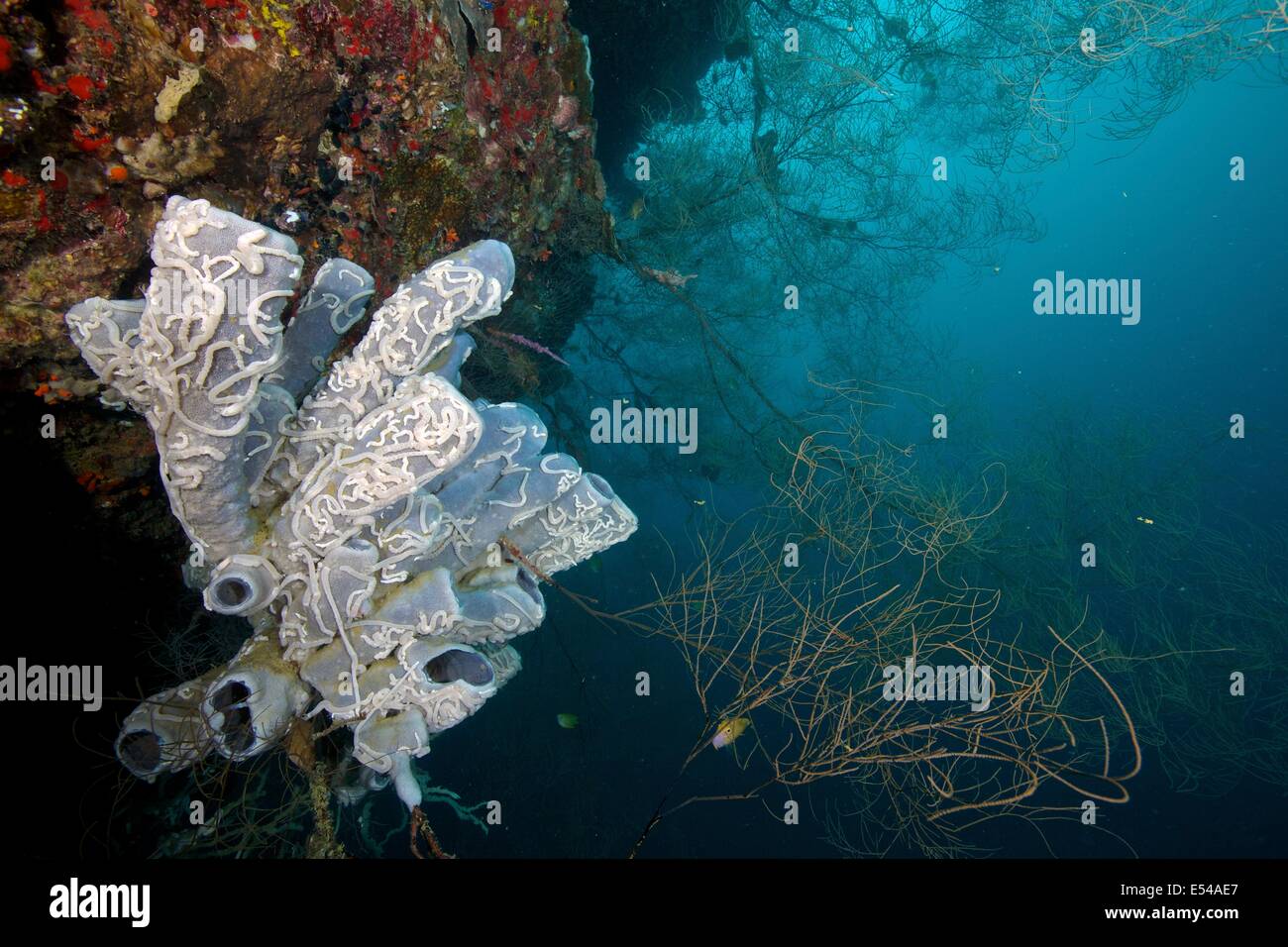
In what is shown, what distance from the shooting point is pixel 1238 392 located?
4591cm

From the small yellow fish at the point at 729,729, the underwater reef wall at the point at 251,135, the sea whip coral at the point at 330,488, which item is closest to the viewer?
the sea whip coral at the point at 330,488

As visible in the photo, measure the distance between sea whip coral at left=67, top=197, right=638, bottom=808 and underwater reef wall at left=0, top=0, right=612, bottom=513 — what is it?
45cm

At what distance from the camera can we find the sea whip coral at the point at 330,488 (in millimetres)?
1854

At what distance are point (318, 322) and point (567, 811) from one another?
10.9m

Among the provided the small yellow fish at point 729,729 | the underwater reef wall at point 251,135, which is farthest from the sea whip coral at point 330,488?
the small yellow fish at point 729,729

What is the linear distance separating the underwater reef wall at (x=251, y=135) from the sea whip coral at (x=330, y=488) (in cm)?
45

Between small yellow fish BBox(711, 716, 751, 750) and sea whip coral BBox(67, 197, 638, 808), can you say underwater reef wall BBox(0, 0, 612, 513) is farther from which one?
small yellow fish BBox(711, 716, 751, 750)

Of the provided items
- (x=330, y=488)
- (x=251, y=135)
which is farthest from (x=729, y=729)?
(x=251, y=135)

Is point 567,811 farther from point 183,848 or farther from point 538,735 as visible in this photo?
point 183,848

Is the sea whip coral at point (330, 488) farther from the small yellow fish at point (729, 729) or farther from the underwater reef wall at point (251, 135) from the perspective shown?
the small yellow fish at point (729, 729)

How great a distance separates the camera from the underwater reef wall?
1966 millimetres

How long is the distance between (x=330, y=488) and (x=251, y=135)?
4.94 feet

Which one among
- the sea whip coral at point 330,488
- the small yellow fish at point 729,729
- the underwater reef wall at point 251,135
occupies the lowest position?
the small yellow fish at point 729,729

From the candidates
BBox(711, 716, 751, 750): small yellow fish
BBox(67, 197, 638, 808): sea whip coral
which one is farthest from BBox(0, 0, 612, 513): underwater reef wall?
BBox(711, 716, 751, 750): small yellow fish
